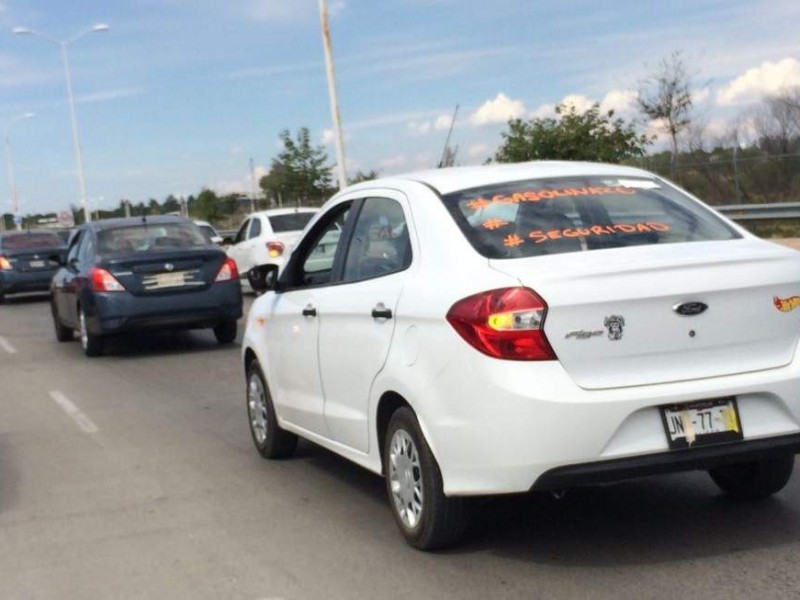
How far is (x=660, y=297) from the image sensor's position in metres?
5.06

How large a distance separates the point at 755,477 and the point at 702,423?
1236mm

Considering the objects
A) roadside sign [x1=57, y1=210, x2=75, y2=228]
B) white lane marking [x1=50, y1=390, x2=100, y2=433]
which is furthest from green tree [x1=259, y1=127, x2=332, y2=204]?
roadside sign [x1=57, y1=210, x2=75, y2=228]

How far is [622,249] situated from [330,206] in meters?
2.10

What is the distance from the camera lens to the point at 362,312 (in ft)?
19.9

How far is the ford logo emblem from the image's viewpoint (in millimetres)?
5086

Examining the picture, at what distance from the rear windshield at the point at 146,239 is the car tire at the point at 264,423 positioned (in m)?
6.58

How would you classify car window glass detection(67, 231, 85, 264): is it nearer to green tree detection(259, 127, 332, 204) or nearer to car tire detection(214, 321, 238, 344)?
car tire detection(214, 321, 238, 344)

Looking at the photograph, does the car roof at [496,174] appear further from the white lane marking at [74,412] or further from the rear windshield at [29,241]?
the rear windshield at [29,241]

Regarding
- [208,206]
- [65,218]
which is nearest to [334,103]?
[208,206]

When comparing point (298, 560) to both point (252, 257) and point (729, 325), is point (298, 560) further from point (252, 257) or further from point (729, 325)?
point (252, 257)

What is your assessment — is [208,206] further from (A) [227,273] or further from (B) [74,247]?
(A) [227,273]

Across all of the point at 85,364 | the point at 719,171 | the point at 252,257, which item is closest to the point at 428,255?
the point at 85,364

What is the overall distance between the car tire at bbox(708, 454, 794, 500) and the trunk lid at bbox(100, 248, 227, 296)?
9075 mm

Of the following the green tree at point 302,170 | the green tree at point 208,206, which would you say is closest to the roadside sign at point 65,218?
the green tree at point 208,206
